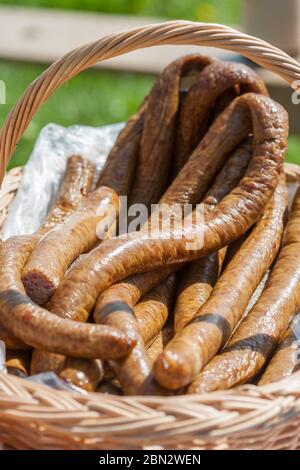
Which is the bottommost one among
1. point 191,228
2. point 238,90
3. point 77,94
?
point 77,94

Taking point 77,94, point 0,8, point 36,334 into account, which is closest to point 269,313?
point 36,334

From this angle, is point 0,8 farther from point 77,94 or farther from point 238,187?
point 238,187

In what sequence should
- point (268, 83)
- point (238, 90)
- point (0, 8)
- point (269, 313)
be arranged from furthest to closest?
point (0, 8), point (268, 83), point (238, 90), point (269, 313)

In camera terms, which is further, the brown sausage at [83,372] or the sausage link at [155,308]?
the sausage link at [155,308]

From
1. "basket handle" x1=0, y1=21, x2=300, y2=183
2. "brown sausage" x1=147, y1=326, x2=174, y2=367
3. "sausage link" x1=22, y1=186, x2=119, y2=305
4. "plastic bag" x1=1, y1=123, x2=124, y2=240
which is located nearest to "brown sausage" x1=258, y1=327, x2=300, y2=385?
"brown sausage" x1=147, y1=326, x2=174, y2=367

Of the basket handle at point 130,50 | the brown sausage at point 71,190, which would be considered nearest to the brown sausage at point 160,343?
the brown sausage at point 71,190

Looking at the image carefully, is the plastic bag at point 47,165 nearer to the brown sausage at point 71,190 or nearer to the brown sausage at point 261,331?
the brown sausage at point 71,190

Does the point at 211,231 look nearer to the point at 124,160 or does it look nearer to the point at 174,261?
the point at 174,261

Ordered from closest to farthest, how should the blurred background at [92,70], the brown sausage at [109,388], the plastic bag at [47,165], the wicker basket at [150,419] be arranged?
the wicker basket at [150,419]
the brown sausage at [109,388]
the plastic bag at [47,165]
the blurred background at [92,70]
